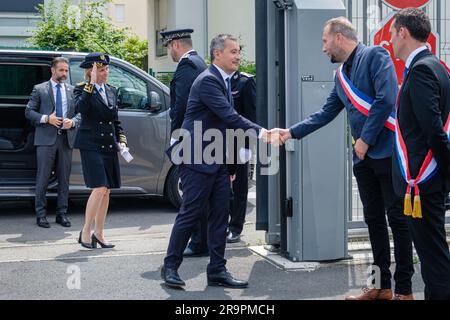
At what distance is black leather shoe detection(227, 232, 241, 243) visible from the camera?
7660 millimetres

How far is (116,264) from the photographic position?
6.72 metres

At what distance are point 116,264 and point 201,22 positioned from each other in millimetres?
20397

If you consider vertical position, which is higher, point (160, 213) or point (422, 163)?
point (422, 163)

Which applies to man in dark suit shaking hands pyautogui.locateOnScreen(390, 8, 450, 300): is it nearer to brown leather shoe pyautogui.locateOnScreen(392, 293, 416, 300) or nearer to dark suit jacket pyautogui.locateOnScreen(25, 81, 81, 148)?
brown leather shoe pyautogui.locateOnScreen(392, 293, 416, 300)

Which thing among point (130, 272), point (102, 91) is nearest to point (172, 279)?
point (130, 272)

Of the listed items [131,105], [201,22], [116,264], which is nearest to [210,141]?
[116,264]

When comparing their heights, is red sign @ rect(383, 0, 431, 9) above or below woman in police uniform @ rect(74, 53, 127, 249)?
above

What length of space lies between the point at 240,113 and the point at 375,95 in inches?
104

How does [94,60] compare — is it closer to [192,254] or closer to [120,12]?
[192,254]

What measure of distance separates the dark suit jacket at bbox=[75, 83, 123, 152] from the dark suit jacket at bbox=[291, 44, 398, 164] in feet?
9.38

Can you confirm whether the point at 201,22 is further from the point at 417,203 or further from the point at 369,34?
the point at 417,203

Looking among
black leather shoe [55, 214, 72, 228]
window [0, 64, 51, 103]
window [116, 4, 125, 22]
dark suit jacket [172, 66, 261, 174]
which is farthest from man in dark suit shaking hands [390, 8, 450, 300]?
window [116, 4, 125, 22]

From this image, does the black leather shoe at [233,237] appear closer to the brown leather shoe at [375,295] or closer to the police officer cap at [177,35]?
the police officer cap at [177,35]

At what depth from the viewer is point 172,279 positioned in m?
5.78
